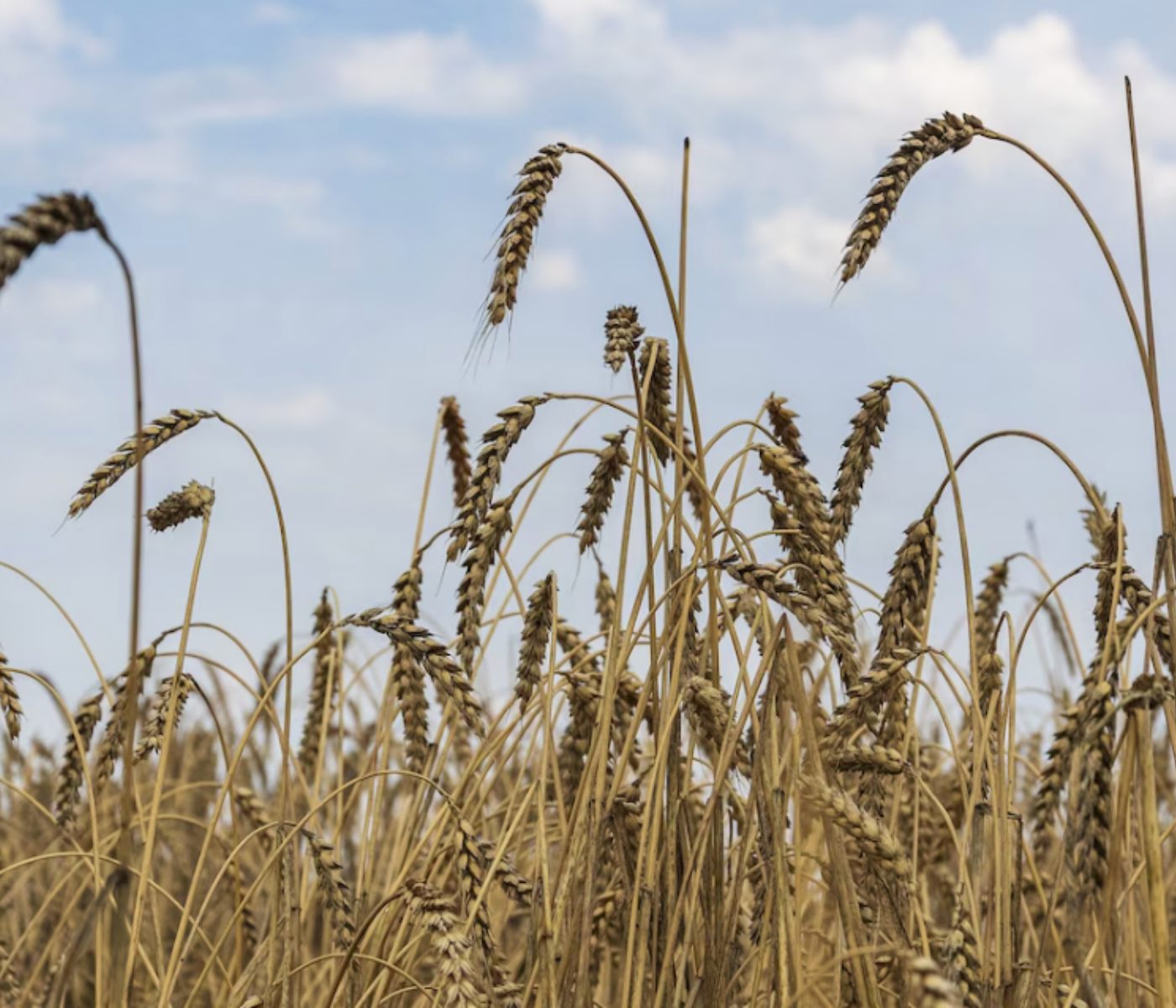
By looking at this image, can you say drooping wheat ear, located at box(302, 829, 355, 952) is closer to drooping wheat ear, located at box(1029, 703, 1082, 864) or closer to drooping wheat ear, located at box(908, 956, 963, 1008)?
drooping wheat ear, located at box(1029, 703, 1082, 864)

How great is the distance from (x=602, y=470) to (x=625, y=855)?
61 centimetres

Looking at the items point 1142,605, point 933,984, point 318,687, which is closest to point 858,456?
point 1142,605

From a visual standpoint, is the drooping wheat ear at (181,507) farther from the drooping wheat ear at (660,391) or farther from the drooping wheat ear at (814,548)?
the drooping wheat ear at (814,548)

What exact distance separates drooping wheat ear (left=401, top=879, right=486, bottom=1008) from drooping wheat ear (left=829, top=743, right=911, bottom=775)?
22.1 inches

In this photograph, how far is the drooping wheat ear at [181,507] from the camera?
2.32 meters

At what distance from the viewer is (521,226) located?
196 cm

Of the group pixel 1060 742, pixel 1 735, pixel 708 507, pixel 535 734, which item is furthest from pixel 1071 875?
pixel 1 735

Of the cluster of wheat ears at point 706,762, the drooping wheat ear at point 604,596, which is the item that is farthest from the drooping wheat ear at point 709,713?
the drooping wheat ear at point 604,596

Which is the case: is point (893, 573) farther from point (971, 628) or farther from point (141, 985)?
point (141, 985)

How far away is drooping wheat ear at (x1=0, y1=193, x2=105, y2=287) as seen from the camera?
1311 millimetres

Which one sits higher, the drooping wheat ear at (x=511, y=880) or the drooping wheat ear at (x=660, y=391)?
the drooping wheat ear at (x=660, y=391)

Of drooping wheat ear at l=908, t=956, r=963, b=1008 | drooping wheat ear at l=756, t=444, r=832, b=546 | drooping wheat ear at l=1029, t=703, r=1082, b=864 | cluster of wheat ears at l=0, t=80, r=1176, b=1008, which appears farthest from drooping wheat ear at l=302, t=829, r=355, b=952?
drooping wheat ear at l=908, t=956, r=963, b=1008

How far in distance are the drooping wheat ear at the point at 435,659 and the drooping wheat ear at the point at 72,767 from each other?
868 millimetres

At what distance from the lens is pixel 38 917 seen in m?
2.94
